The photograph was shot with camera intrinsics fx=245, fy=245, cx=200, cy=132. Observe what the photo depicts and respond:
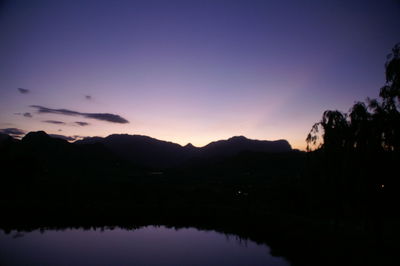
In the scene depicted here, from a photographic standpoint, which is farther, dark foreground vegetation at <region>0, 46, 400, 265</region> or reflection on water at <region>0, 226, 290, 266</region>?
reflection on water at <region>0, 226, 290, 266</region>

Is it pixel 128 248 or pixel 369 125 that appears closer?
pixel 369 125

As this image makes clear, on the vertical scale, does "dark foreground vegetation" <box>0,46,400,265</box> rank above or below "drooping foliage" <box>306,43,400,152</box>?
below

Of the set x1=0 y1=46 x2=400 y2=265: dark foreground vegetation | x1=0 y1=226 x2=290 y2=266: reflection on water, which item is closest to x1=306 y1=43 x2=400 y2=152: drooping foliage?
x1=0 y1=46 x2=400 y2=265: dark foreground vegetation

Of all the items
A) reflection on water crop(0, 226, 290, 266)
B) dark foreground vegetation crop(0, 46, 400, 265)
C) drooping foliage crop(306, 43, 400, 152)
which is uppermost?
drooping foliage crop(306, 43, 400, 152)

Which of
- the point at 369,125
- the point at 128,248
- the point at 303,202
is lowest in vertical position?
the point at 128,248

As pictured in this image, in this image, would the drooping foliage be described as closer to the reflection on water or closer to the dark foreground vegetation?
the dark foreground vegetation

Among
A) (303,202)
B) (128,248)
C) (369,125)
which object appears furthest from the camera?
(303,202)

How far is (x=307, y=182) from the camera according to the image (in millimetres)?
19703

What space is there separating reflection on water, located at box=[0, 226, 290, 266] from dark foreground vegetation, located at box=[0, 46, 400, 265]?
9.00 feet

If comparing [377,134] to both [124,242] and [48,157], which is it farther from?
[48,157]

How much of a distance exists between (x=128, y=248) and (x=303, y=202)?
2124cm

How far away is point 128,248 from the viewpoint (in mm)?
22031

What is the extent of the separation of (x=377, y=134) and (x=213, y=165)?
97.7 metres

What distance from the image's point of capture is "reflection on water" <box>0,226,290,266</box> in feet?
60.5
